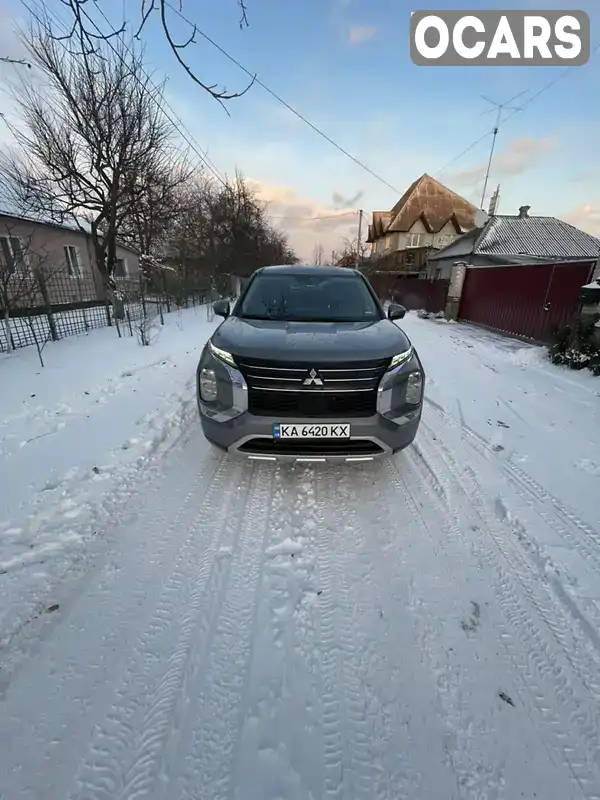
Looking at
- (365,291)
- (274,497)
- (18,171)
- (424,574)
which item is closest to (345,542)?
(424,574)

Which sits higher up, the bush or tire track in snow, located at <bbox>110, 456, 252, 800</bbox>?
the bush

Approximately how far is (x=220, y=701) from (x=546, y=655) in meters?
1.46

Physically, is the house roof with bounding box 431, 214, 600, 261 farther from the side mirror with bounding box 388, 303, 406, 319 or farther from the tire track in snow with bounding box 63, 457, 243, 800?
the tire track in snow with bounding box 63, 457, 243, 800

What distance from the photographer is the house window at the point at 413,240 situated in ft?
131

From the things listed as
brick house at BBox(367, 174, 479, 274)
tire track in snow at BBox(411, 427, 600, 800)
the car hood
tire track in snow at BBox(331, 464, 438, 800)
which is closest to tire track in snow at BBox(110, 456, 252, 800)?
tire track in snow at BBox(331, 464, 438, 800)

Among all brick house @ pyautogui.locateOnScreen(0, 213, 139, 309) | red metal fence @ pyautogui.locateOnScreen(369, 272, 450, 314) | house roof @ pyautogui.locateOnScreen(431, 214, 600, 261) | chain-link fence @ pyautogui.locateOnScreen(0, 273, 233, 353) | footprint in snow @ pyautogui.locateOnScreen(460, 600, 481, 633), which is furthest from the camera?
house roof @ pyautogui.locateOnScreen(431, 214, 600, 261)

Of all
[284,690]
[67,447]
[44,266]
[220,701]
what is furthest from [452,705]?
[44,266]

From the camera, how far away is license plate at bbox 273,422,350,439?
2.43m

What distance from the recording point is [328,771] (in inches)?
48.3

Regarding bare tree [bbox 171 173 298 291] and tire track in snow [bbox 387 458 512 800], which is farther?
bare tree [bbox 171 173 298 291]

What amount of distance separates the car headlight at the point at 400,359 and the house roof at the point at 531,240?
2333 cm

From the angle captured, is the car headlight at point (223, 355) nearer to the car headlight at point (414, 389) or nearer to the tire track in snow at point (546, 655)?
the car headlight at point (414, 389)

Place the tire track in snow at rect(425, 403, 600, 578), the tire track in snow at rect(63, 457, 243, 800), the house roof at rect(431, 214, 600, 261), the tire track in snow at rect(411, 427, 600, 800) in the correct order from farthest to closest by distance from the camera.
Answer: the house roof at rect(431, 214, 600, 261)
the tire track in snow at rect(425, 403, 600, 578)
the tire track in snow at rect(411, 427, 600, 800)
the tire track in snow at rect(63, 457, 243, 800)

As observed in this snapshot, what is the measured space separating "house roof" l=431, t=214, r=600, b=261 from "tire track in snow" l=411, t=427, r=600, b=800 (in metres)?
24.1
